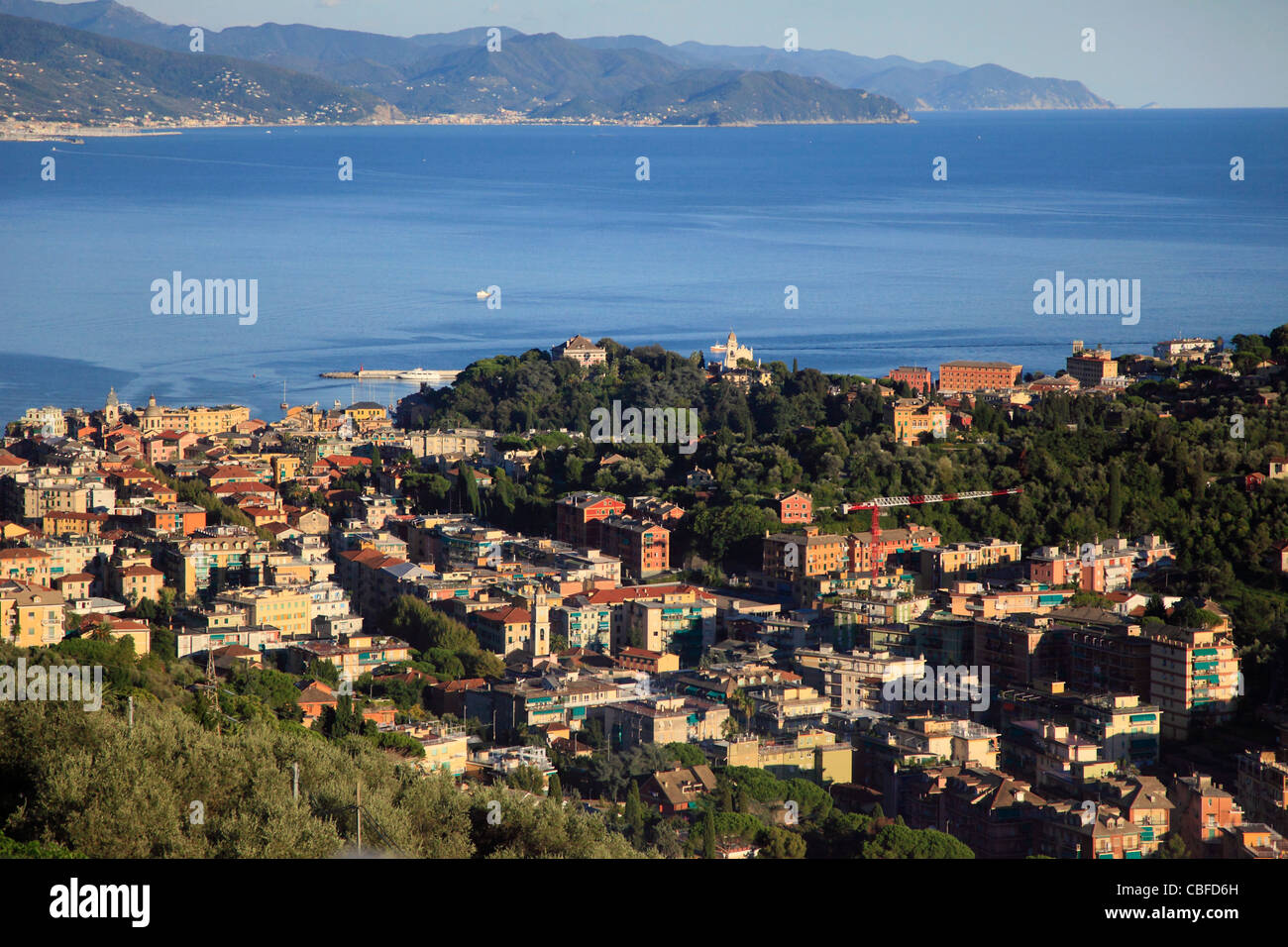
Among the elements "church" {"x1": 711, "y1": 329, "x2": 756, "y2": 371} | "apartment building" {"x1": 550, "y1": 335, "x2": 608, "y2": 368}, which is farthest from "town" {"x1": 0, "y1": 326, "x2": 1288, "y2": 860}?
"apartment building" {"x1": 550, "y1": 335, "x2": 608, "y2": 368}

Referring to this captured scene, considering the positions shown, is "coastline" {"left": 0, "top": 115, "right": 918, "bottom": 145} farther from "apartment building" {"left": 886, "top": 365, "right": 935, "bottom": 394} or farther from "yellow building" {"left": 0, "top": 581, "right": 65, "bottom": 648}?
"yellow building" {"left": 0, "top": 581, "right": 65, "bottom": 648}

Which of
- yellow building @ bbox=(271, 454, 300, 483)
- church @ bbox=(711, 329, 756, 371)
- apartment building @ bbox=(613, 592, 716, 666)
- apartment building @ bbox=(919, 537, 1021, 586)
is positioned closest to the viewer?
apartment building @ bbox=(613, 592, 716, 666)

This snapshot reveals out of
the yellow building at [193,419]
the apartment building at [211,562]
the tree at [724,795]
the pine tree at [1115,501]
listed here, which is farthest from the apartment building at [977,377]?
the tree at [724,795]

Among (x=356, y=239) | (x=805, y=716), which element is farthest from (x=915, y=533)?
(x=356, y=239)

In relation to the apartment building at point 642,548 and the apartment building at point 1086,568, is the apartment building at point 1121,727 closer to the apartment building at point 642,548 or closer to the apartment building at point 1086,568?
the apartment building at point 1086,568

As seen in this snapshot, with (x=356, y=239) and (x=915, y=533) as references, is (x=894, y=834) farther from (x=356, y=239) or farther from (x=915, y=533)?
(x=356, y=239)

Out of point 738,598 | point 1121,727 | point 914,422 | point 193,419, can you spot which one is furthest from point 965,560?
point 193,419
